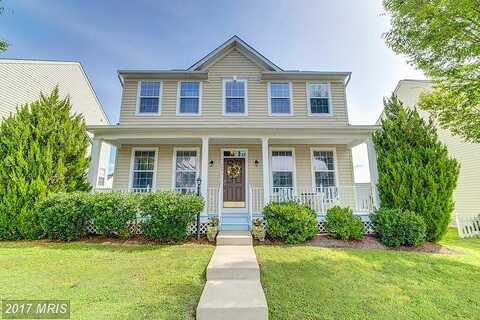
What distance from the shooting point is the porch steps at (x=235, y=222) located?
7625mm

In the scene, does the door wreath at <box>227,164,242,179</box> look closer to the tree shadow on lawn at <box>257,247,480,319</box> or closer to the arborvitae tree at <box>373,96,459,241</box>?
the tree shadow on lawn at <box>257,247,480,319</box>

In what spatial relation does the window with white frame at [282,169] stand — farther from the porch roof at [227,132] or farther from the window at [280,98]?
the window at [280,98]

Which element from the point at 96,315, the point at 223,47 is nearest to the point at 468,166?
the point at 223,47

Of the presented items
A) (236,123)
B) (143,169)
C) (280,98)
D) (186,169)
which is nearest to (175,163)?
(186,169)

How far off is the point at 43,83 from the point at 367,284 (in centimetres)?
1619

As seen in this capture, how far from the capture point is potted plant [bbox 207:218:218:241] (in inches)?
264

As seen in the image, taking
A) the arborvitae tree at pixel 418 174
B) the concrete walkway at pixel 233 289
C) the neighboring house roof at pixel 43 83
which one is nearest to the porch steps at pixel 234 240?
the concrete walkway at pixel 233 289

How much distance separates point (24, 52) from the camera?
13.6m

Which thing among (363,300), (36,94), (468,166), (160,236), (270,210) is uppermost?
(36,94)

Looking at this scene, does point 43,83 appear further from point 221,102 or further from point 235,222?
point 235,222

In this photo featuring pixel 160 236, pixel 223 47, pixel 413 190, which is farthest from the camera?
pixel 223 47

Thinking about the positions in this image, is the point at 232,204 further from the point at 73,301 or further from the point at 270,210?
the point at 73,301

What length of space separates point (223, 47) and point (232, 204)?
277 inches

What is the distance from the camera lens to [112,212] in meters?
6.42
